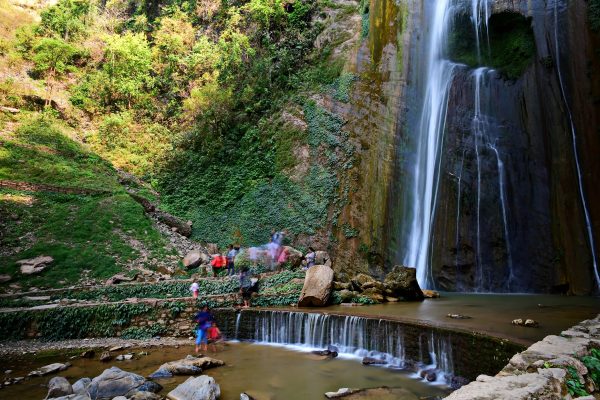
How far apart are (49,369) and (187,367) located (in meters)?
3.38

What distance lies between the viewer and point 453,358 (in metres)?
7.64

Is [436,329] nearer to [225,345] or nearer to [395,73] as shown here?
[225,345]

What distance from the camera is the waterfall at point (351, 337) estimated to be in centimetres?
804

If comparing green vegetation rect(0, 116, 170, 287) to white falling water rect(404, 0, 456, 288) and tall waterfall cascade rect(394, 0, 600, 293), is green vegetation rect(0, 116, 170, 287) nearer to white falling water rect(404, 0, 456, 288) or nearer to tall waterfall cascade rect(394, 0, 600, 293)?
white falling water rect(404, 0, 456, 288)

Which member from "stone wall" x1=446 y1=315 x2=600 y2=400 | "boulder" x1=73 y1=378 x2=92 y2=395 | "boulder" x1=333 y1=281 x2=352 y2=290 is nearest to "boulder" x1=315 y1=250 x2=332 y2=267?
"boulder" x1=333 y1=281 x2=352 y2=290

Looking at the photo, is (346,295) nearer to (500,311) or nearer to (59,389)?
(500,311)

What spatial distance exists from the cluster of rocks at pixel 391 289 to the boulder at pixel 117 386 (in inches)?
270

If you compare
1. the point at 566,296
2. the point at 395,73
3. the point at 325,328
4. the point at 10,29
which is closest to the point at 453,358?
the point at 325,328

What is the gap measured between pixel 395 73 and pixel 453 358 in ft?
49.2

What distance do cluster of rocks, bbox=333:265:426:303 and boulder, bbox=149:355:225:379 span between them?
5.19 meters

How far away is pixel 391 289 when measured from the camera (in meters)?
13.1

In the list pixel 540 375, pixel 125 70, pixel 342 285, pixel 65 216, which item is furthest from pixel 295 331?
pixel 125 70

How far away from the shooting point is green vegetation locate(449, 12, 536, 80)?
1673 cm

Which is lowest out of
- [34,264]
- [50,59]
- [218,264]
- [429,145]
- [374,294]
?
[374,294]
